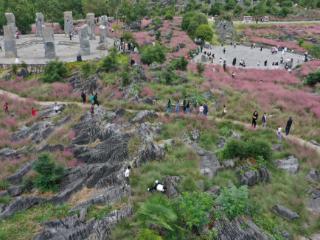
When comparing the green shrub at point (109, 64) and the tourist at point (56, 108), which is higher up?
the green shrub at point (109, 64)

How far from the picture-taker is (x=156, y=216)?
19.9m

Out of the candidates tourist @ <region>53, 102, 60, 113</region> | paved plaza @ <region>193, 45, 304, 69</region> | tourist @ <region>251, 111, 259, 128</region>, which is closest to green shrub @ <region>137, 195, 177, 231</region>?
tourist @ <region>251, 111, 259, 128</region>

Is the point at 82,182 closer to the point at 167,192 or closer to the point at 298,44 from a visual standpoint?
the point at 167,192

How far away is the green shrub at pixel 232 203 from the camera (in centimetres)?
2242

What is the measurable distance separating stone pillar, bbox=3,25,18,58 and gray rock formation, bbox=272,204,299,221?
4302cm

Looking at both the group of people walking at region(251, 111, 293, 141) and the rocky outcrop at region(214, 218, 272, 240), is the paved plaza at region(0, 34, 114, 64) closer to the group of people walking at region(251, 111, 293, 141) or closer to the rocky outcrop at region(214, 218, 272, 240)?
the group of people walking at region(251, 111, 293, 141)

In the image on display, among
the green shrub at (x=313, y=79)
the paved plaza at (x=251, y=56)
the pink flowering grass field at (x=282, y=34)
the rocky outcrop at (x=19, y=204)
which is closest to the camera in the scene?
the rocky outcrop at (x=19, y=204)

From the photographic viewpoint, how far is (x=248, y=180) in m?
26.8

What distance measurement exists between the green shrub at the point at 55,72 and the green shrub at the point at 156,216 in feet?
97.6

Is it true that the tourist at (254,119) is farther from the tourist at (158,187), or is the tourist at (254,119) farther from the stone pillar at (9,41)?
the stone pillar at (9,41)

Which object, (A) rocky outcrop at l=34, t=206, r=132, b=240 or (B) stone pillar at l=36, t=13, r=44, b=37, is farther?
(B) stone pillar at l=36, t=13, r=44, b=37

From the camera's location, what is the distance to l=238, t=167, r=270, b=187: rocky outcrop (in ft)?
88.0

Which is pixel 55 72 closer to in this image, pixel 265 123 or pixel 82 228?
pixel 265 123

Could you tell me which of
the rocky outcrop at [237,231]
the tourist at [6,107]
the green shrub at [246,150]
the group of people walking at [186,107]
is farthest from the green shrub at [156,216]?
the tourist at [6,107]
